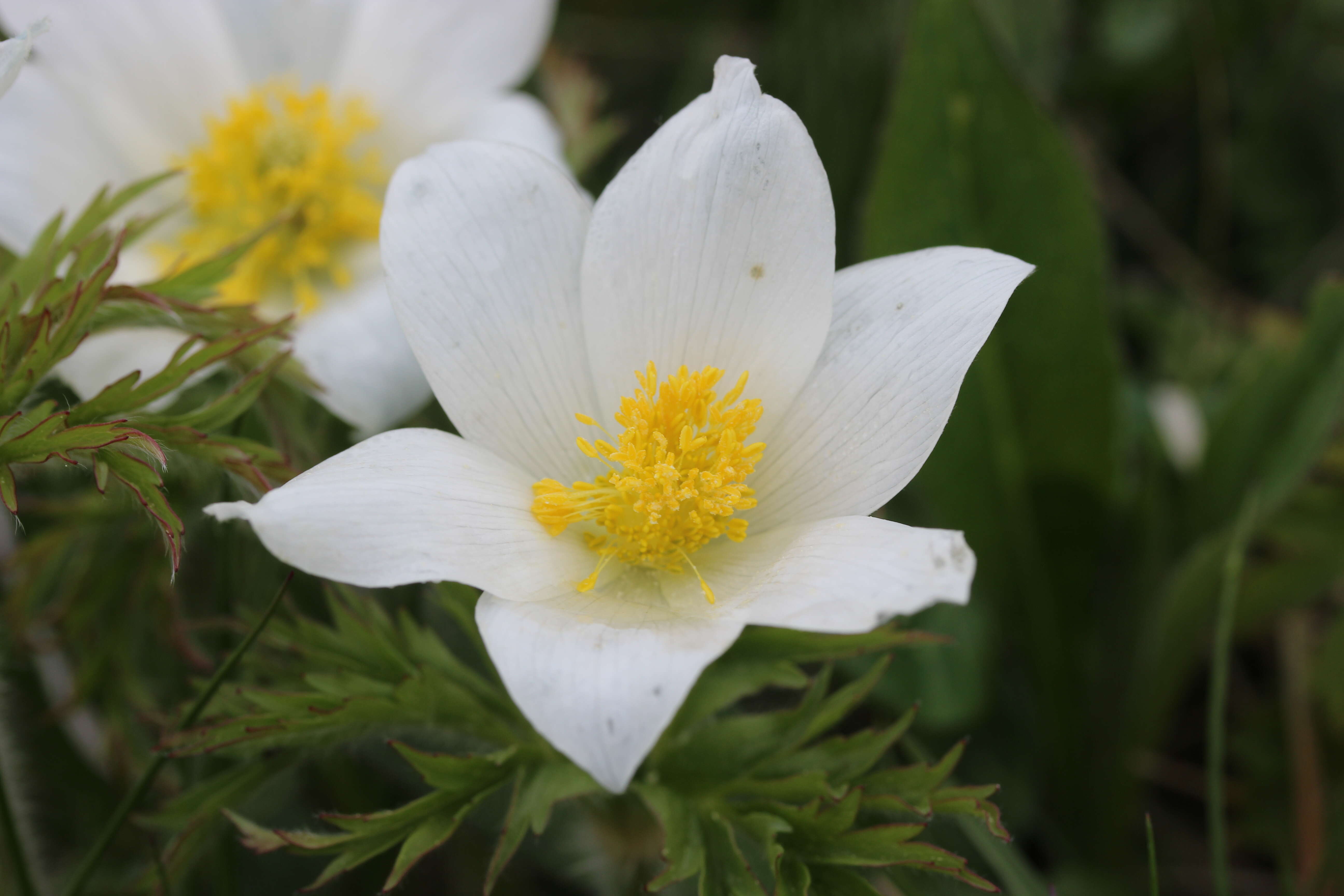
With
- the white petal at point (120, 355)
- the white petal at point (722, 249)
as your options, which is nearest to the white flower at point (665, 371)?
the white petal at point (722, 249)

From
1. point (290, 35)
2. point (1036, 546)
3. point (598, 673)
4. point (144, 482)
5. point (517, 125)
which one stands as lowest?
point (1036, 546)

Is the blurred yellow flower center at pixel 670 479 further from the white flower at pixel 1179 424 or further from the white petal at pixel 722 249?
the white flower at pixel 1179 424

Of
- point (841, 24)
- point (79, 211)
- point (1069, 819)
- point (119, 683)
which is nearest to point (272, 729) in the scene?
point (119, 683)

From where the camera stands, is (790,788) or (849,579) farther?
(790,788)

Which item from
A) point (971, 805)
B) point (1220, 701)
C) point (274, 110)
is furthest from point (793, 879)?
point (274, 110)

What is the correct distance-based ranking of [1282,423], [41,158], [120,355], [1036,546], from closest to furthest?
[120,355] → [41,158] → [1282,423] → [1036,546]

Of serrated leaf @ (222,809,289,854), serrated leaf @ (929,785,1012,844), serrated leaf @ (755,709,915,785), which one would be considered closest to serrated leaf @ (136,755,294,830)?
serrated leaf @ (222,809,289,854)

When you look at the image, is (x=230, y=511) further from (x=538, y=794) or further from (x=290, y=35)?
(x=290, y=35)

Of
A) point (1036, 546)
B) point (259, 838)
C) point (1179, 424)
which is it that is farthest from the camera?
point (1179, 424)
